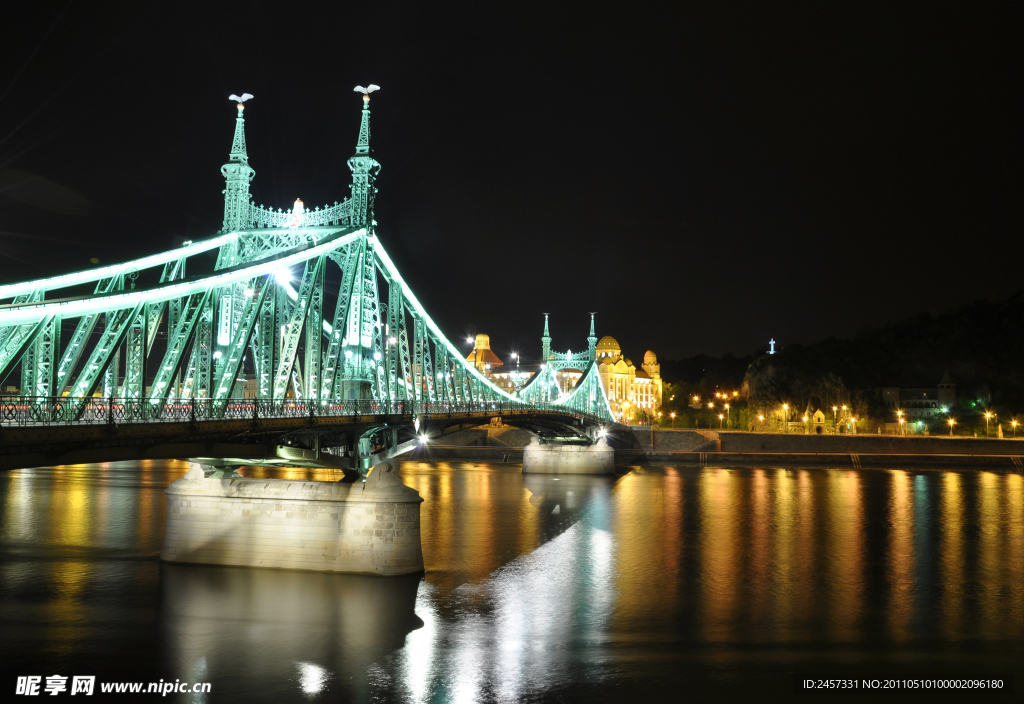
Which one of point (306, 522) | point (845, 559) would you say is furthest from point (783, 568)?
point (306, 522)

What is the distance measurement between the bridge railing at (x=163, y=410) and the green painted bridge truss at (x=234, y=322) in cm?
6

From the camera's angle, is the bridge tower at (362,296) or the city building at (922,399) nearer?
the bridge tower at (362,296)

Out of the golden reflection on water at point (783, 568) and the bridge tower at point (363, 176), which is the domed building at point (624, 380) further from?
the bridge tower at point (363, 176)

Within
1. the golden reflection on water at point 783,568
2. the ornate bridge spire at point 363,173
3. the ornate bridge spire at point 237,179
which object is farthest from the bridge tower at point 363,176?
the golden reflection on water at point 783,568

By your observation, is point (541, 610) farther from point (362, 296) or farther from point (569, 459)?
point (569, 459)

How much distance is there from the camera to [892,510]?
1454 inches

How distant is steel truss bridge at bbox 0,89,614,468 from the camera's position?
1309cm

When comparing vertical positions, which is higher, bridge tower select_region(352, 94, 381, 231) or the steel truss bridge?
bridge tower select_region(352, 94, 381, 231)

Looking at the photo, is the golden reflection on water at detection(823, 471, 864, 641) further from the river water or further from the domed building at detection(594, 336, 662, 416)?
the domed building at detection(594, 336, 662, 416)

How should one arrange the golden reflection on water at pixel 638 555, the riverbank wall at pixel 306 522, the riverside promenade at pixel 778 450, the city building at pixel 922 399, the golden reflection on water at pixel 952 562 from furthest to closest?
the city building at pixel 922 399 < the riverside promenade at pixel 778 450 < the golden reflection on water at pixel 638 555 < the riverbank wall at pixel 306 522 < the golden reflection on water at pixel 952 562

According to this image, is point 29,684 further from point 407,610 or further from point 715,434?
point 715,434

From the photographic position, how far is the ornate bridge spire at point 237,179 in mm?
22766

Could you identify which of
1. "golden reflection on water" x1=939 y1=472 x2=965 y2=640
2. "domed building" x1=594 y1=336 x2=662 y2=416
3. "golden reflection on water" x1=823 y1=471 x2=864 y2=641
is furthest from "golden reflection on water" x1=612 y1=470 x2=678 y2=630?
"domed building" x1=594 y1=336 x2=662 y2=416

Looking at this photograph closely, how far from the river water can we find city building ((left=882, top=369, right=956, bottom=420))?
5149 cm
